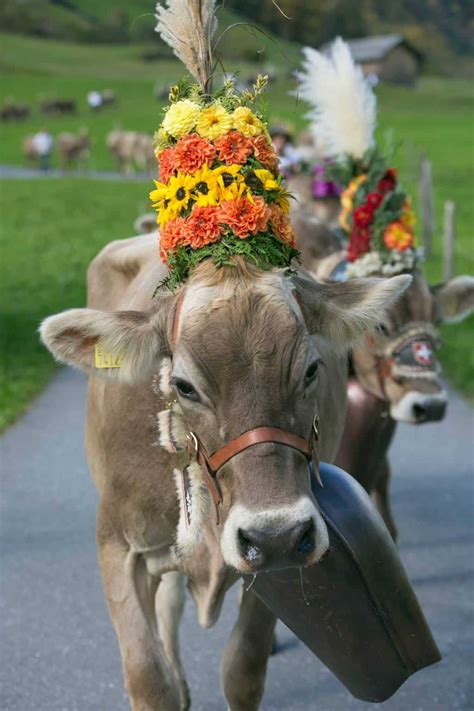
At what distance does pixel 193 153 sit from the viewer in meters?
3.67

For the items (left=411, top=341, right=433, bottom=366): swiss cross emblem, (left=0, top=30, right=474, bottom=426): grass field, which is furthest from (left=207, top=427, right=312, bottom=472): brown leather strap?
(left=411, top=341, right=433, bottom=366): swiss cross emblem

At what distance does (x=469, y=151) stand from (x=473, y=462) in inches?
1669

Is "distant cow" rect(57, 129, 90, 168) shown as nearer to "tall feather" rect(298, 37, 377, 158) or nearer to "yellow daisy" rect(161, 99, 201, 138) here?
"tall feather" rect(298, 37, 377, 158)

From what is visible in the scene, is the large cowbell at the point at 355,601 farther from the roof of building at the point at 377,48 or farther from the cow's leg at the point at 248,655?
the roof of building at the point at 377,48

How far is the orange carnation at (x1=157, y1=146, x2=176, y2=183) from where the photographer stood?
3730 mm

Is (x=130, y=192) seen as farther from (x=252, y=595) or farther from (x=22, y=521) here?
(x=252, y=595)

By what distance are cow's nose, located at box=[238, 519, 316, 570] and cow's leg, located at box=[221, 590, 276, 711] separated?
1047mm

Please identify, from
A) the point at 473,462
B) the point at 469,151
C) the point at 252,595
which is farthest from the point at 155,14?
the point at 469,151

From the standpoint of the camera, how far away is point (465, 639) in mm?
5453

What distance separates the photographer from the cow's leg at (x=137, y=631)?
378cm

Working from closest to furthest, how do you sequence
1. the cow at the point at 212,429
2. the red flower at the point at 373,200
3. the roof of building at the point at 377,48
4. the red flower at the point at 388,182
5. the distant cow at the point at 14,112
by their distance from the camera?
the cow at the point at 212,429
the red flower at the point at 373,200
the red flower at the point at 388,182
the distant cow at the point at 14,112
the roof of building at the point at 377,48

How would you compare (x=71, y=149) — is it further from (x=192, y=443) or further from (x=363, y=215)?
(x=192, y=443)

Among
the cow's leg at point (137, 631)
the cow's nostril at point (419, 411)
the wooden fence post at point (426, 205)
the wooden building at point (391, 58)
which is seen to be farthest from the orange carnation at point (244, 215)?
the wooden building at point (391, 58)

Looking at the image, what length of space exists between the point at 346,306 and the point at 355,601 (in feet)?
3.06
